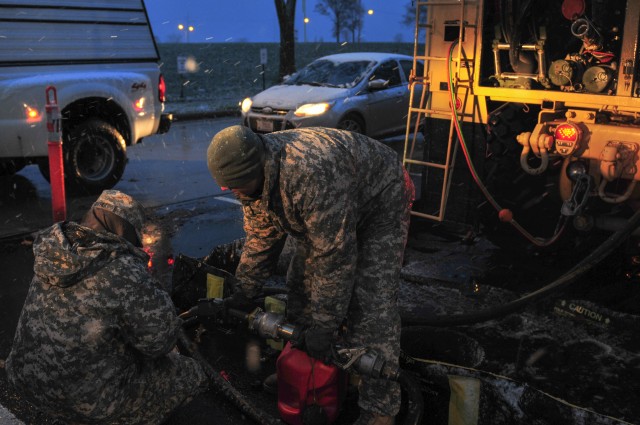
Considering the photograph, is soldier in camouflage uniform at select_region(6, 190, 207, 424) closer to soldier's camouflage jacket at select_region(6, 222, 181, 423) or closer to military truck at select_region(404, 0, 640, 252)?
soldier's camouflage jacket at select_region(6, 222, 181, 423)

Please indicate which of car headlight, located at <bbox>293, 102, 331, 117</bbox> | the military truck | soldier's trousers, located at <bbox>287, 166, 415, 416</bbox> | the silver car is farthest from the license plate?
soldier's trousers, located at <bbox>287, 166, 415, 416</bbox>

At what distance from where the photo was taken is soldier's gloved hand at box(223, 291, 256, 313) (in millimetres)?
3509

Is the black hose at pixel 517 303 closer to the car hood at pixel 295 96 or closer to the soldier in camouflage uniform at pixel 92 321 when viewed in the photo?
the soldier in camouflage uniform at pixel 92 321

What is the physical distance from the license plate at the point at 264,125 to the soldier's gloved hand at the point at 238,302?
24.3 feet

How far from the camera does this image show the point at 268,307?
3.96m

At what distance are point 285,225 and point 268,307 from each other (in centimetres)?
93

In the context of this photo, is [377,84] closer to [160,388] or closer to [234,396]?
[234,396]

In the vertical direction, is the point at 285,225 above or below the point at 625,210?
above

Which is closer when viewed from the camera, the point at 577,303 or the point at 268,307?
the point at 268,307

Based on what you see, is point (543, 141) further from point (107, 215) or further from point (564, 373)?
point (107, 215)

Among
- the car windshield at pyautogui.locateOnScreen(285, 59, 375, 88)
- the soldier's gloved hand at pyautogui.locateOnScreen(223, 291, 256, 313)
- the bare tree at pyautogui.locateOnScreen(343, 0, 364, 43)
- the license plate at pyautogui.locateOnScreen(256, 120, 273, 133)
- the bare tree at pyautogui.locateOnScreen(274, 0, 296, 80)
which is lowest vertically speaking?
the soldier's gloved hand at pyautogui.locateOnScreen(223, 291, 256, 313)

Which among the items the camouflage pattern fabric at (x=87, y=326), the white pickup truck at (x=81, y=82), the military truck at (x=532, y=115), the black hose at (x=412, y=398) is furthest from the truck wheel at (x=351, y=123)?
the camouflage pattern fabric at (x=87, y=326)

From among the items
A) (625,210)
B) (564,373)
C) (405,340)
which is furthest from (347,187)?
(625,210)

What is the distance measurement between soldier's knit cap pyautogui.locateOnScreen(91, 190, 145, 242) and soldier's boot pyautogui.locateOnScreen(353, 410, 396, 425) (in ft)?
4.54
